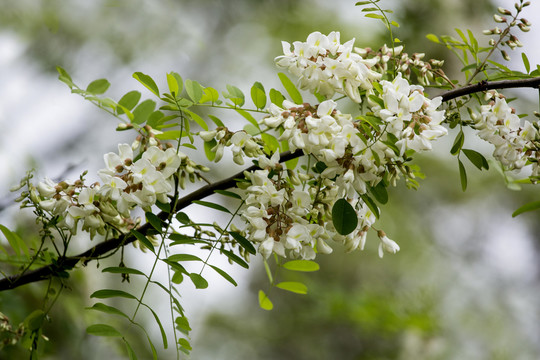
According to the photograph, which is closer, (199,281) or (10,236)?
(199,281)

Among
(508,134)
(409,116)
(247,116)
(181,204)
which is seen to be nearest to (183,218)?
(181,204)

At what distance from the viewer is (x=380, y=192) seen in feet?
1.91

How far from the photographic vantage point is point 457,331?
2.82 m

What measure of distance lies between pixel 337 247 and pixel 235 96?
9.13ft

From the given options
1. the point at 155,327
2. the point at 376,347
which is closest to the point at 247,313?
the point at 155,327

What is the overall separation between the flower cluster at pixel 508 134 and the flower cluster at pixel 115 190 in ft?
1.11

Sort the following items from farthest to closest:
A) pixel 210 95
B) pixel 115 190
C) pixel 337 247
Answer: pixel 337 247 → pixel 210 95 → pixel 115 190

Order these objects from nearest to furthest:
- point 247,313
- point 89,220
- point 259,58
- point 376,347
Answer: point 89,220
point 376,347
point 259,58
point 247,313

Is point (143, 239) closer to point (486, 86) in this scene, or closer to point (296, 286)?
point (296, 286)

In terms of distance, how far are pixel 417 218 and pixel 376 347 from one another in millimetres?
837

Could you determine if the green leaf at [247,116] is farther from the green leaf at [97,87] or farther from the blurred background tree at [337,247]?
the blurred background tree at [337,247]

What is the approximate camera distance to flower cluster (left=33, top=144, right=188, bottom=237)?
19.8 inches

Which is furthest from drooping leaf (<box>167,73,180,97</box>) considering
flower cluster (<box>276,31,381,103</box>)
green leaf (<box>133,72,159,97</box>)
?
flower cluster (<box>276,31,381,103</box>)

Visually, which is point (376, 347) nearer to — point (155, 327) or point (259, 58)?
point (155, 327)
